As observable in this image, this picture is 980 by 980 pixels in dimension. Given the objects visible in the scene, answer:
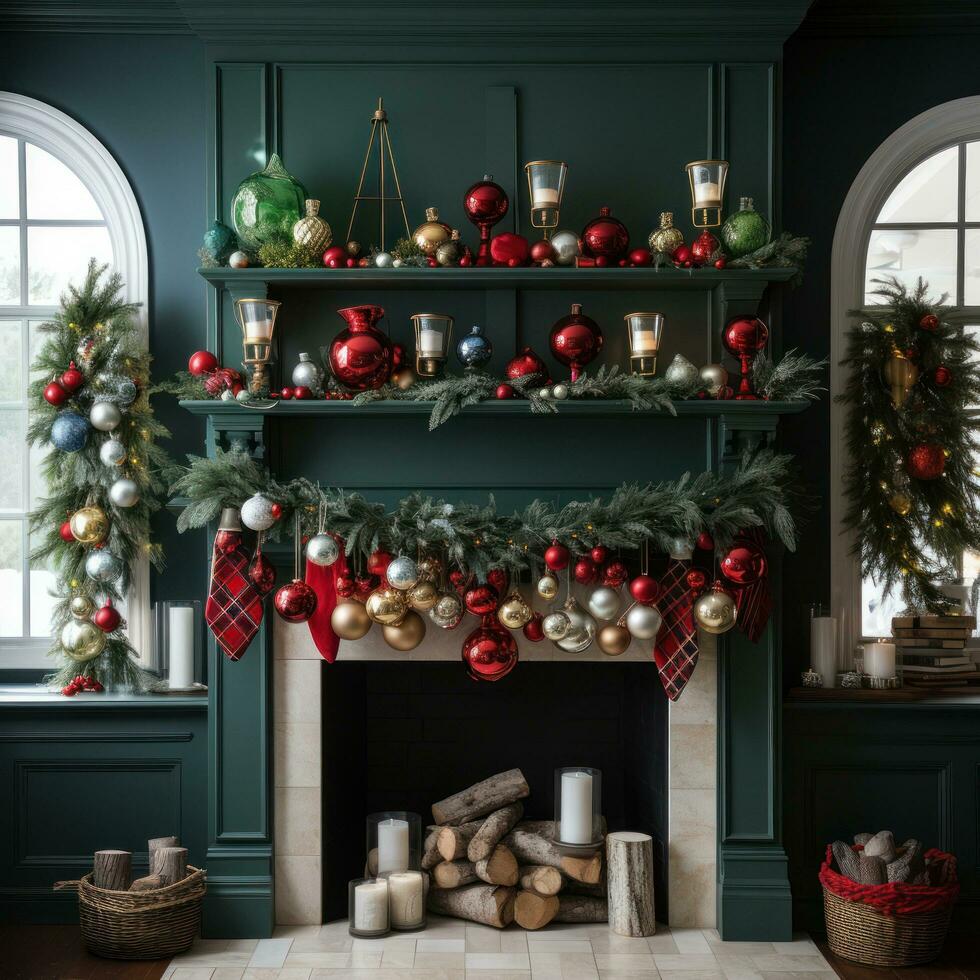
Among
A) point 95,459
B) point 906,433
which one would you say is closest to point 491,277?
point 95,459

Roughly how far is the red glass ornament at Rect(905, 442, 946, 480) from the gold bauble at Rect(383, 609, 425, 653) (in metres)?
1.79

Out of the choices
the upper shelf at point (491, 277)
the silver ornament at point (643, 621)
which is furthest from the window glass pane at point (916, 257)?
the silver ornament at point (643, 621)

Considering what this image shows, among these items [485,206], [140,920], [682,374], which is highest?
[485,206]

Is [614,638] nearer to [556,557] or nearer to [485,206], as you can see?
[556,557]

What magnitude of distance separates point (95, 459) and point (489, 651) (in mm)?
1497

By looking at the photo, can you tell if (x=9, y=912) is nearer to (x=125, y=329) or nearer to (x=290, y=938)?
(x=290, y=938)

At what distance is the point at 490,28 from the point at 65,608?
239cm

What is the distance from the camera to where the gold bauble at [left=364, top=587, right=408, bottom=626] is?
309cm

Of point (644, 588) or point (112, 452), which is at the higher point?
point (112, 452)

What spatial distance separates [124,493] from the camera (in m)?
3.43

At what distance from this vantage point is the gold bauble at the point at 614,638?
323 centimetres

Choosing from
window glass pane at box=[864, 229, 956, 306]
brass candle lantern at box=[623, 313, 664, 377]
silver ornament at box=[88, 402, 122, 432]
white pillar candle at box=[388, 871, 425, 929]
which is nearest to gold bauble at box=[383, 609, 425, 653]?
white pillar candle at box=[388, 871, 425, 929]

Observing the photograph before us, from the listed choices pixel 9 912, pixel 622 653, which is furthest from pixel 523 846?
pixel 9 912

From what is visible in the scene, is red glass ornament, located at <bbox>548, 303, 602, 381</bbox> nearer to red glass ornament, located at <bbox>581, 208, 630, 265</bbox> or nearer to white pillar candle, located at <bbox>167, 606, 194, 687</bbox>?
red glass ornament, located at <bbox>581, 208, 630, 265</bbox>
